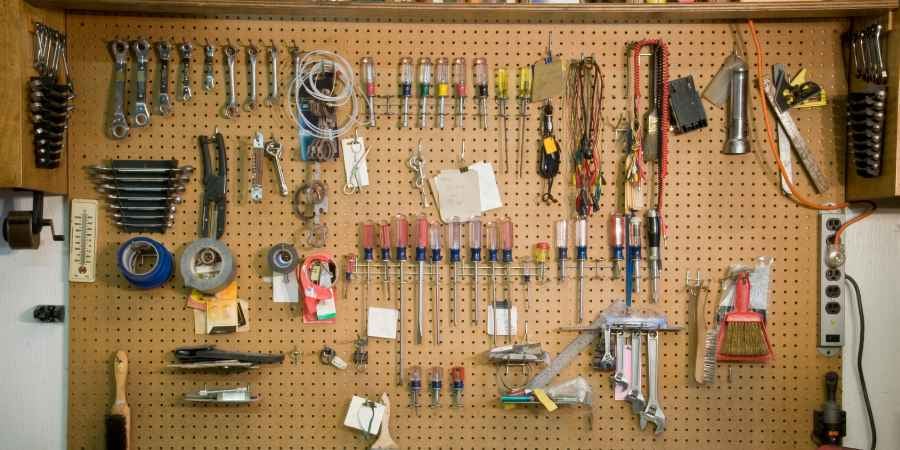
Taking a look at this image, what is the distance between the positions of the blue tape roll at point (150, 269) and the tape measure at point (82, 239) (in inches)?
4.7

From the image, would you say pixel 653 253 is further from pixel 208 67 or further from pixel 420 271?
pixel 208 67

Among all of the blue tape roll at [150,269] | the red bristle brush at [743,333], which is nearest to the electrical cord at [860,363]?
the red bristle brush at [743,333]

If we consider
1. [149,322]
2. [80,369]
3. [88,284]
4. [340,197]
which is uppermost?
[340,197]

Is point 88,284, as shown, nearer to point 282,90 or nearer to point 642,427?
point 282,90

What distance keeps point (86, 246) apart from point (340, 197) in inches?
32.1

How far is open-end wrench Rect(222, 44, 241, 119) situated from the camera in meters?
1.82

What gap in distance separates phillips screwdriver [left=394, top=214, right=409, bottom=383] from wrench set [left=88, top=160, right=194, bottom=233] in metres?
0.68

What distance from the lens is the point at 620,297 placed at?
6.03 feet

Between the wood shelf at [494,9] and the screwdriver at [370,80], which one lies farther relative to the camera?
the screwdriver at [370,80]

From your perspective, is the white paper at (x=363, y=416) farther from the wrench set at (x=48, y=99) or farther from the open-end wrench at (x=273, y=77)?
the wrench set at (x=48, y=99)

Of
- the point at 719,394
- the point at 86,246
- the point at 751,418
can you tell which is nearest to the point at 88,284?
the point at 86,246

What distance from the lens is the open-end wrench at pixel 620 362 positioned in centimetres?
181

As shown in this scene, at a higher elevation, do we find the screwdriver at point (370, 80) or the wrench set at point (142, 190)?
the screwdriver at point (370, 80)

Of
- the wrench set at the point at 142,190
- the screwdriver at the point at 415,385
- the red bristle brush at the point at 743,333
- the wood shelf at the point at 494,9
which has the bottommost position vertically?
the screwdriver at the point at 415,385
